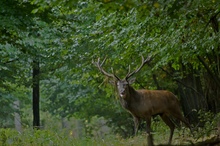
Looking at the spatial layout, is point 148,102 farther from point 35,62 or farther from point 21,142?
point 35,62

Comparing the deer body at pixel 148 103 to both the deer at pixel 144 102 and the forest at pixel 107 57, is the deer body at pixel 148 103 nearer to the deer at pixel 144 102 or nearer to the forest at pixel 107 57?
the deer at pixel 144 102

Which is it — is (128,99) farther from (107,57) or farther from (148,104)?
(107,57)

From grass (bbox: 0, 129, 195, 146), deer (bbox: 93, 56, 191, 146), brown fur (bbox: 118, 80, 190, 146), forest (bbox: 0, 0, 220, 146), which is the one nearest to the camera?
forest (bbox: 0, 0, 220, 146)

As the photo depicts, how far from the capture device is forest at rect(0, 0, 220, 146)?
34.9 feet

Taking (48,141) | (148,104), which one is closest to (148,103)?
(148,104)

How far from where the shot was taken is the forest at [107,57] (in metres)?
10.6

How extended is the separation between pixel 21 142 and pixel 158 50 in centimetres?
362

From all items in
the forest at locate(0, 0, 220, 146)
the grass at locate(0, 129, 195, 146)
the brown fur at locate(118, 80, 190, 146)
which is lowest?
the grass at locate(0, 129, 195, 146)

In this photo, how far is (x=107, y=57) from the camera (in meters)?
18.2

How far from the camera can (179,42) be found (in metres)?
12.0

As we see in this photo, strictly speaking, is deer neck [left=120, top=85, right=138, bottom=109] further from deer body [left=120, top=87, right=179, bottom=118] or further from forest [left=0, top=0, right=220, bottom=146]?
A: forest [left=0, top=0, right=220, bottom=146]

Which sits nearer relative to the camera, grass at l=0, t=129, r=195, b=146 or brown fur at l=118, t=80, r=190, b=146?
grass at l=0, t=129, r=195, b=146

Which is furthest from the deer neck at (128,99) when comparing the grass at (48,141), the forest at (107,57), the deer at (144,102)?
the grass at (48,141)

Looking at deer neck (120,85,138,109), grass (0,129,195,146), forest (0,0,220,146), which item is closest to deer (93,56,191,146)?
deer neck (120,85,138,109)
